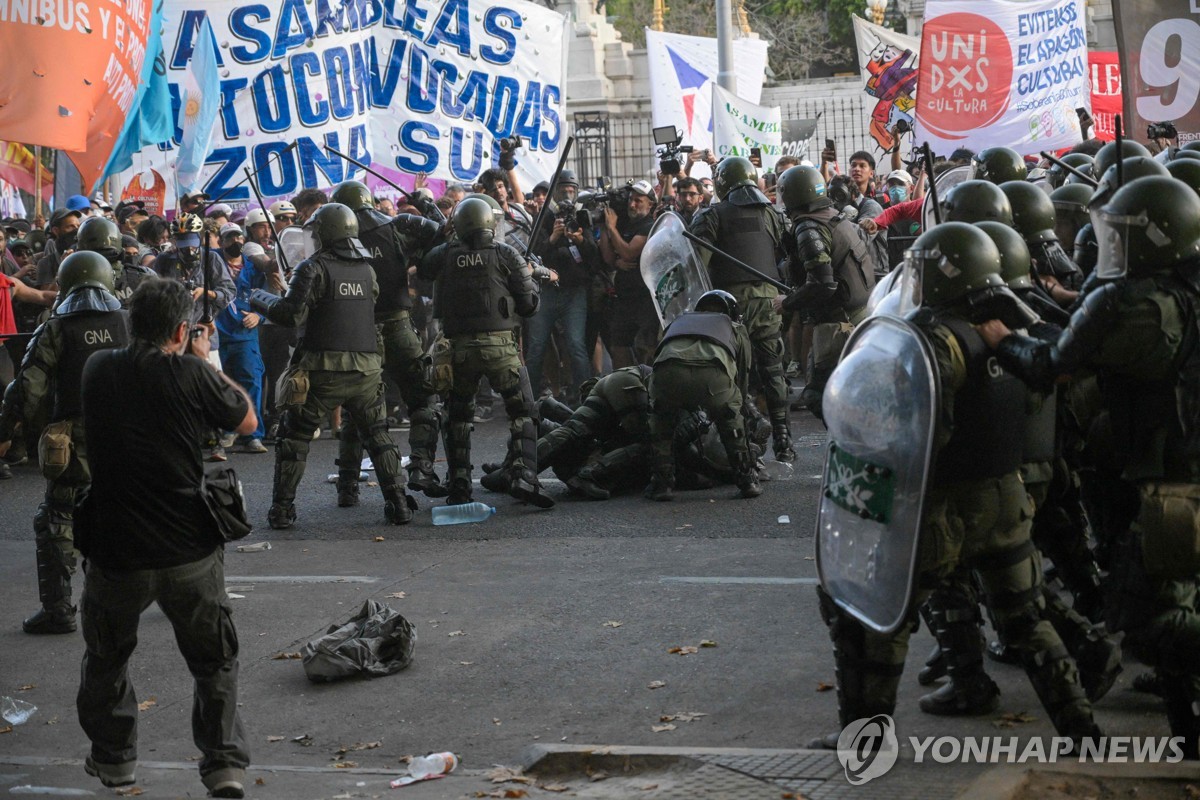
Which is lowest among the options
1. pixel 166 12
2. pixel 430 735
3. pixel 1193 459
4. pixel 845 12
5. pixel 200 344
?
pixel 430 735

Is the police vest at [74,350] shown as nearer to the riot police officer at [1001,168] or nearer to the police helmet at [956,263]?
the police helmet at [956,263]

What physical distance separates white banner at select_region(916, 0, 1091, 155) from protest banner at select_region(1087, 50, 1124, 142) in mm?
5157

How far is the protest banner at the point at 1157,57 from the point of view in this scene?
9758mm

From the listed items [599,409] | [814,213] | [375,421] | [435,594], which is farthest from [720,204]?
[435,594]

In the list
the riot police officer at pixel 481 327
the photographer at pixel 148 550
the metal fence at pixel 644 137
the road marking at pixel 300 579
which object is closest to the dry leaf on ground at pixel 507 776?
the photographer at pixel 148 550

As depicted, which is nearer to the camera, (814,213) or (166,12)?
(814,213)

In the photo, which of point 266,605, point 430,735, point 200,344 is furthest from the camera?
point 266,605

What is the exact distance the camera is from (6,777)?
5.33 meters

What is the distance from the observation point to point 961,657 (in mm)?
A: 5309

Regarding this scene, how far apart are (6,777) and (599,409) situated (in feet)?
18.8

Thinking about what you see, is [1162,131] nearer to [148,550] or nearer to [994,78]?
[994,78]

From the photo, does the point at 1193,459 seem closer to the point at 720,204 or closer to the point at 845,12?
the point at 720,204

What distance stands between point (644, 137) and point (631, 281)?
49.1 ft

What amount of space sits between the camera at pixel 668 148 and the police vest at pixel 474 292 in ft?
13.1
